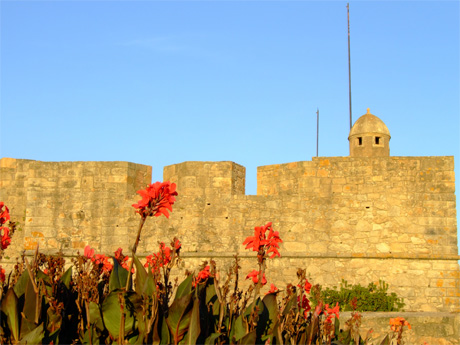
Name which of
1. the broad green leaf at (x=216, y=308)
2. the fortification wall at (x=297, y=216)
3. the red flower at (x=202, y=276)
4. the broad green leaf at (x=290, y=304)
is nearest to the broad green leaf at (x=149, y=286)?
the broad green leaf at (x=216, y=308)

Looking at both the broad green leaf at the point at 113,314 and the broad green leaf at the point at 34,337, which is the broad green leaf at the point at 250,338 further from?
the broad green leaf at the point at 34,337

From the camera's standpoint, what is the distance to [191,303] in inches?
131

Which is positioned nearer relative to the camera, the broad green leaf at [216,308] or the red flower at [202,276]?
the broad green leaf at [216,308]

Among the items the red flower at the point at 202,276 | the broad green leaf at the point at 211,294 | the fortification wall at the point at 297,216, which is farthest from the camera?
the fortification wall at the point at 297,216

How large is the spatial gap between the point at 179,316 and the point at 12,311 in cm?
92

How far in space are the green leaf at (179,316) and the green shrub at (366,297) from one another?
603cm

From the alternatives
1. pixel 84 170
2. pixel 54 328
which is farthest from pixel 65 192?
pixel 54 328

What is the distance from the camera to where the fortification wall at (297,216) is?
31.0 ft

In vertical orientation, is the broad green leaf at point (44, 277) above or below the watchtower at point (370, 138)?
below

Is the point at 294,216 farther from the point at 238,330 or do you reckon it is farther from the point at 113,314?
the point at 113,314

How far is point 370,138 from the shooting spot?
10.9m

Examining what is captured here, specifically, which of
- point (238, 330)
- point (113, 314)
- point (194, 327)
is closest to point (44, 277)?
point (113, 314)

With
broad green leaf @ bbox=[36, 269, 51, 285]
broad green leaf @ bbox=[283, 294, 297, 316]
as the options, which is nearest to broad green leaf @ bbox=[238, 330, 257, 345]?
broad green leaf @ bbox=[283, 294, 297, 316]

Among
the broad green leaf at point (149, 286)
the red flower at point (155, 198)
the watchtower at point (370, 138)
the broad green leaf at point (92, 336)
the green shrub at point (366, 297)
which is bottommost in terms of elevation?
the green shrub at point (366, 297)
